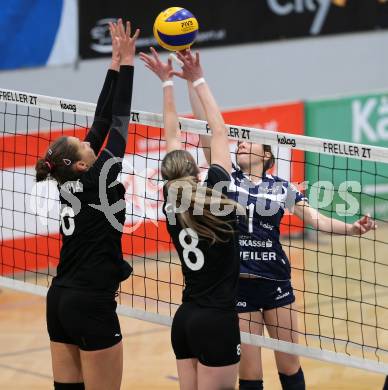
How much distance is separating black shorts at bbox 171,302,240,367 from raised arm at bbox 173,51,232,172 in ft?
2.85

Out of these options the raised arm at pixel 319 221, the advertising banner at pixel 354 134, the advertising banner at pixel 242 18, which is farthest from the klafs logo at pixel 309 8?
the raised arm at pixel 319 221

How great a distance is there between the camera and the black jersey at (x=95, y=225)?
6.50 m

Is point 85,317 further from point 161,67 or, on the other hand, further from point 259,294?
point 161,67

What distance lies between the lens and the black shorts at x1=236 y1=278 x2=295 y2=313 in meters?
7.36

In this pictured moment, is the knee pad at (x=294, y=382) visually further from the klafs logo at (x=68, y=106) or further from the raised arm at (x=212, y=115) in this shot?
the klafs logo at (x=68, y=106)

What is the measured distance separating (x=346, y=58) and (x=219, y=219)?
436 inches

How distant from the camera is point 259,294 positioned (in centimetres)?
737

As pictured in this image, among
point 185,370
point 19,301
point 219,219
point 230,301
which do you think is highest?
point 219,219

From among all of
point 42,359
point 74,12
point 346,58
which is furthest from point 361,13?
point 42,359

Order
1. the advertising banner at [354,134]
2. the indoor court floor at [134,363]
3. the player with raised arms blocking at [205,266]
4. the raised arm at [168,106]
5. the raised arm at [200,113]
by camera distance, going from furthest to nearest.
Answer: the advertising banner at [354,134] → the indoor court floor at [134,363] → the raised arm at [200,113] → the raised arm at [168,106] → the player with raised arms blocking at [205,266]

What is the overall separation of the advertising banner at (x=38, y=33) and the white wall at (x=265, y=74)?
168 mm

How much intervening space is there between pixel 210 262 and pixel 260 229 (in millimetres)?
1264

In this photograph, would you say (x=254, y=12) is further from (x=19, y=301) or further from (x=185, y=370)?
(x=185, y=370)

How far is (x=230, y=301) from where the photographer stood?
624 centimetres
